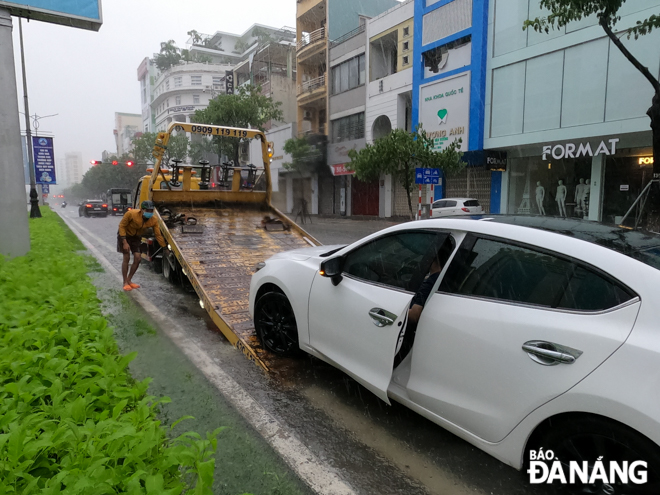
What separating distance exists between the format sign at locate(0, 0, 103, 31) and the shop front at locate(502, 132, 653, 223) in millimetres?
14309

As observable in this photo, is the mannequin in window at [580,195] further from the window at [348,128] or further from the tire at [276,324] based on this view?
the tire at [276,324]

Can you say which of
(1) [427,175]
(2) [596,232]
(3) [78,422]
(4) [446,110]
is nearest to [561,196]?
(1) [427,175]

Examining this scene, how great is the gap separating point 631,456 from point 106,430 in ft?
6.85

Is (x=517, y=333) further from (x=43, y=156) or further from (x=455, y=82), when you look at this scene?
(x=43, y=156)

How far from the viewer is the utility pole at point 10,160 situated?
7520mm

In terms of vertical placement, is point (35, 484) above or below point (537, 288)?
below

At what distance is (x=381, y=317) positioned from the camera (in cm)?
282

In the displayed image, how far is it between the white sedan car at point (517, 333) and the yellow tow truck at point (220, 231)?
1.54 meters

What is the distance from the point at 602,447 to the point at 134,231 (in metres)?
7.13

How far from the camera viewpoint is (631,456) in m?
1.81

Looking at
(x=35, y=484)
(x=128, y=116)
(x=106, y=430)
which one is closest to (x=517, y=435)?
(x=106, y=430)

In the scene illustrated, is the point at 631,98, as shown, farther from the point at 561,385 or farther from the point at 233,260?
the point at 561,385

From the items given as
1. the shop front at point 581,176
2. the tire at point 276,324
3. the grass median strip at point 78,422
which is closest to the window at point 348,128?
the shop front at point 581,176

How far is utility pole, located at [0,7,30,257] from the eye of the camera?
7520 mm
